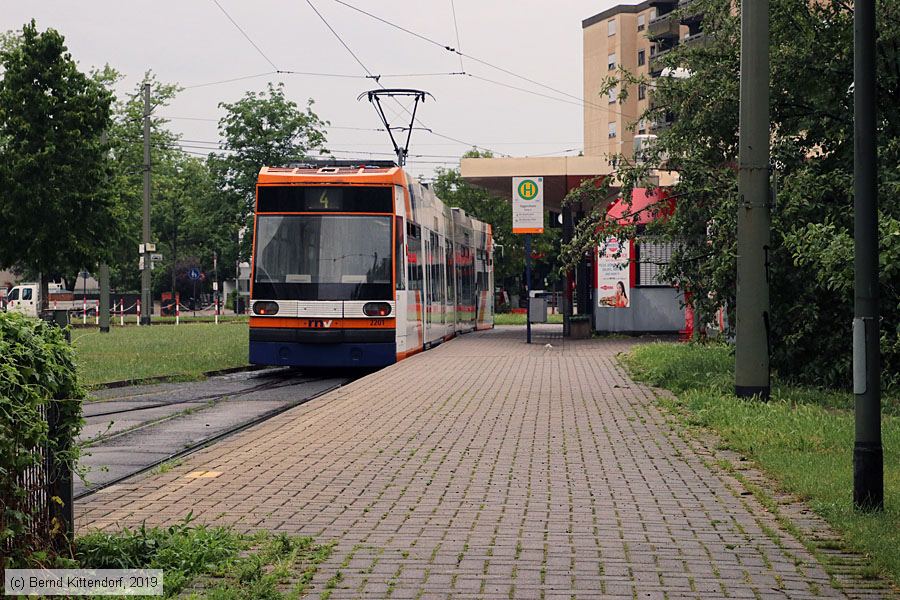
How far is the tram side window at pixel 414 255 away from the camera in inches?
901

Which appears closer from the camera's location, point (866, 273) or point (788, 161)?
point (866, 273)

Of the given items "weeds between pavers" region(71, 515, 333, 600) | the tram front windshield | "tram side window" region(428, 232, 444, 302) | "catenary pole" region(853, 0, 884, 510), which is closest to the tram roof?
the tram front windshield

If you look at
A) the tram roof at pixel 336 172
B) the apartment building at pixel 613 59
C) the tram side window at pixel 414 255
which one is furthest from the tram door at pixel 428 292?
the apartment building at pixel 613 59

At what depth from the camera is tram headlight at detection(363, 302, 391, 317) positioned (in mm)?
21500

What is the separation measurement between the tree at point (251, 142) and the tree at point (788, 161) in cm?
4589

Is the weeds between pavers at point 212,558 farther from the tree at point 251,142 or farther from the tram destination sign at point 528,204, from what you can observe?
the tree at point 251,142

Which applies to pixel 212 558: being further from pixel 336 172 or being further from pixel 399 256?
pixel 336 172

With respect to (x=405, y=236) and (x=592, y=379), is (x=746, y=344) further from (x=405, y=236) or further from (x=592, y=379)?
(x=405, y=236)

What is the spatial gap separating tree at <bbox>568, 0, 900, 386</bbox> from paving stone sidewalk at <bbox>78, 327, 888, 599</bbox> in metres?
2.99

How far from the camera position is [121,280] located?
90938 mm

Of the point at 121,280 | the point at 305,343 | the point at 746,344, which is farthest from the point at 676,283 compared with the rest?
the point at 121,280

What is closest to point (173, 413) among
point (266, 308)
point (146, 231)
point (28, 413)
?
point (266, 308)

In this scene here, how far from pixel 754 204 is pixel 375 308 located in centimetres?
882

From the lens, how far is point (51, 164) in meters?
27.8
